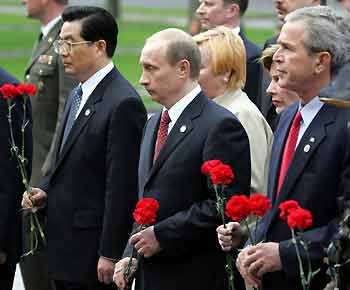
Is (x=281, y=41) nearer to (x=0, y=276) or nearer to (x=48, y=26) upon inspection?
(x=0, y=276)

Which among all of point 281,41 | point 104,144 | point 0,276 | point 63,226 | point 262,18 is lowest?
point 262,18

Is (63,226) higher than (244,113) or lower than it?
lower

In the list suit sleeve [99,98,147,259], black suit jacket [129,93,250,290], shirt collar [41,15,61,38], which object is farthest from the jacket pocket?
shirt collar [41,15,61,38]

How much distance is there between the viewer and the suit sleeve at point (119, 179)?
6914 mm

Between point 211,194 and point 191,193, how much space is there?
3.8 inches

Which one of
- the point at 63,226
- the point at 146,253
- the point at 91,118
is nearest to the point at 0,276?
the point at 63,226

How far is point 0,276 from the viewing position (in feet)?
25.0

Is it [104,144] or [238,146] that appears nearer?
[238,146]

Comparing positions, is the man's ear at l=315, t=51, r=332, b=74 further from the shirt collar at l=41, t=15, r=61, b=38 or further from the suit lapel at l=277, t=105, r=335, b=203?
the shirt collar at l=41, t=15, r=61, b=38

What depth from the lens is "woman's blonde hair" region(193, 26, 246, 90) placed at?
6926 millimetres

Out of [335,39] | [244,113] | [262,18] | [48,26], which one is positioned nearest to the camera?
[335,39]

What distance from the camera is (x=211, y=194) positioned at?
6.22 m

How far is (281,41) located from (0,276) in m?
2.61

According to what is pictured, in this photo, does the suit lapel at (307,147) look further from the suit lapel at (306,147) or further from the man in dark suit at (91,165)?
the man in dark suit at (91,165)
